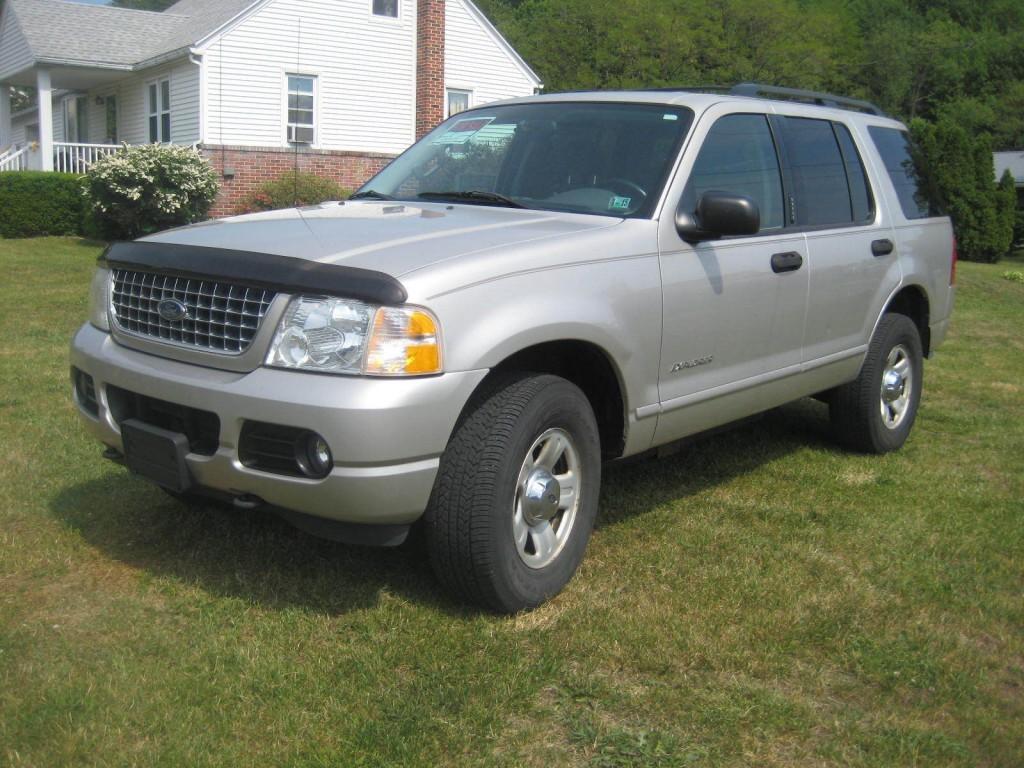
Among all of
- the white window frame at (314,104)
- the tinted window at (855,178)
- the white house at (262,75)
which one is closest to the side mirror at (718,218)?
the tinted window at (855,178)

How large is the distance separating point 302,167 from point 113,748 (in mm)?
20542

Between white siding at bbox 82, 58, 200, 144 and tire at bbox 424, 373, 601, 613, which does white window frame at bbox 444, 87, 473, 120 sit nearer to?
white siding at bbox 82, 58, 200, 144

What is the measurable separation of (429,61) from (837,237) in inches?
777

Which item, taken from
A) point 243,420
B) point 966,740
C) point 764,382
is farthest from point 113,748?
point 764,382

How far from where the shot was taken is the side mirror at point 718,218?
13.9 ft

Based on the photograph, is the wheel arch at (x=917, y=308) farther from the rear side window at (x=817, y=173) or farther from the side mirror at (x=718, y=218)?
the side mirror at (x=718, y=218)

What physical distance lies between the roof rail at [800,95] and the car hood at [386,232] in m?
1.47

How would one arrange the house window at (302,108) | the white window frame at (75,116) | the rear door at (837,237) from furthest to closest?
the white window frame at (75,116) < the house window at (302,108) < the rear door at (837,237)

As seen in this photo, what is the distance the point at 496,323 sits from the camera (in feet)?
11.8

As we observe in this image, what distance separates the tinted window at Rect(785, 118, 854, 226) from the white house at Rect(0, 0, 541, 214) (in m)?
16.5

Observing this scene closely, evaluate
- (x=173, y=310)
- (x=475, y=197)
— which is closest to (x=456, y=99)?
(x=475, y=197)

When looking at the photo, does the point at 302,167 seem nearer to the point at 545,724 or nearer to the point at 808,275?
the point at 808,275

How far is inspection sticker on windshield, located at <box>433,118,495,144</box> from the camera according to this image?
5227mm

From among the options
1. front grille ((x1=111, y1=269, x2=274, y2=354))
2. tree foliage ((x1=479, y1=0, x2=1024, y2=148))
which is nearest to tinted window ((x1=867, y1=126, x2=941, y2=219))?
front grille ((x1=111, y1=269, x2=274, y2=354))
